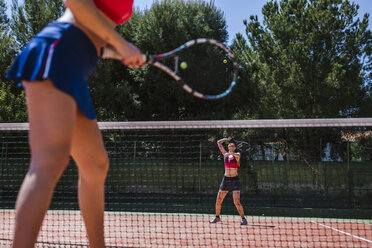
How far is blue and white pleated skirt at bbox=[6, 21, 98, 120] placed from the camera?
4.74ft

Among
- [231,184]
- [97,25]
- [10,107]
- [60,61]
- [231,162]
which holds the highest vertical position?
[10,107]

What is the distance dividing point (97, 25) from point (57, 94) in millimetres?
342

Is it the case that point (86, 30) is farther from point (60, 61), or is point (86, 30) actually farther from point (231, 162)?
point (231, 162)

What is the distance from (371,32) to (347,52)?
1.22 m

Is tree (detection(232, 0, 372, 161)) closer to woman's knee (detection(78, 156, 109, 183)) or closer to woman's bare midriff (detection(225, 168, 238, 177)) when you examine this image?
woman's bare midriff (detection(225, 168, 238, 177))

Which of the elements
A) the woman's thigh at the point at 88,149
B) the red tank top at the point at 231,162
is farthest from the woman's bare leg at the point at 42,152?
the red tank top at the point at 231,162

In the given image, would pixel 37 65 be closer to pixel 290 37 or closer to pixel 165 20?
pixel 290 37

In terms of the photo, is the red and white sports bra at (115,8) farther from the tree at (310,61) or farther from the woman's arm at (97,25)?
the tree at (310,61)

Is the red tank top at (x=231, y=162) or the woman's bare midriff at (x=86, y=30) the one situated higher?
the woman's bare midriff at (x=86, y=30)

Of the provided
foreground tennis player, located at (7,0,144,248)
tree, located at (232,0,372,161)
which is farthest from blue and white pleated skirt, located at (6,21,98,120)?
tree, located at (232,0,372,161)

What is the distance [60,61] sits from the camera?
1.46 m

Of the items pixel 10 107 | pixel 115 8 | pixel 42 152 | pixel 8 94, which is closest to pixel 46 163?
pixel 42 152

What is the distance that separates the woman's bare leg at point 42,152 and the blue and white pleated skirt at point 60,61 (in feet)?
0.12

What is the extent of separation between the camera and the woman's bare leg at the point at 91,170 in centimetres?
174
